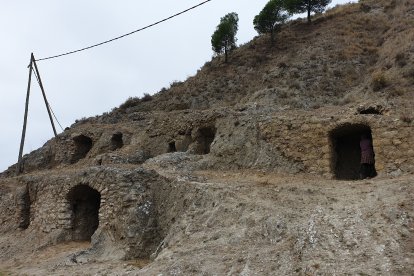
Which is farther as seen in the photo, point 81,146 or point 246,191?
point 81,146

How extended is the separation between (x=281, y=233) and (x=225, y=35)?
28.8 meters

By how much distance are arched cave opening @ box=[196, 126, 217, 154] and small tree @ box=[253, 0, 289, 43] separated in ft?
59.9

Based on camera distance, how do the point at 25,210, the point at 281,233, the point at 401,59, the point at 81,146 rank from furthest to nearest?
1. the point at 81,146
2. the point at 401,59
3. the point at 25,210
4. the point at 281,233

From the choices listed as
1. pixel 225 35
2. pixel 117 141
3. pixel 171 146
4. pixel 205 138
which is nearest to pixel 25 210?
pixel 171 146

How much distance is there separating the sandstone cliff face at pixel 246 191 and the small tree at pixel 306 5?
32.2ft

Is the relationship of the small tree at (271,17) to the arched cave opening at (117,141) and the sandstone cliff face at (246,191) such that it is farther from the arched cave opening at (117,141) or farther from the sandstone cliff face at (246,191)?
the arched cave opening at (117,141)

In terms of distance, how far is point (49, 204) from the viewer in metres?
16.9

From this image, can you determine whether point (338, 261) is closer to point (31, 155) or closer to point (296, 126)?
point (296, 126)

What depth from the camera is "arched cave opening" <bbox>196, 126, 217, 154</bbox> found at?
1956 cm

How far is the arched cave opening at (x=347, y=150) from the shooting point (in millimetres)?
14695

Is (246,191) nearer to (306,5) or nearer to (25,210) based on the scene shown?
(25,210)

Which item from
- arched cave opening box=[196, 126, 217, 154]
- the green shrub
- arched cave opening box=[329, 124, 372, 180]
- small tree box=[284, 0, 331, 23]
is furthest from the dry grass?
arched cave opening box=[196, 126, 217, 154]

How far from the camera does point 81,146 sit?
2741 cm

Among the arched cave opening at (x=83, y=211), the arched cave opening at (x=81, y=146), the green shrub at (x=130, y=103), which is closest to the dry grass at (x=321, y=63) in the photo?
the green shrub at (x=130, y=103)
